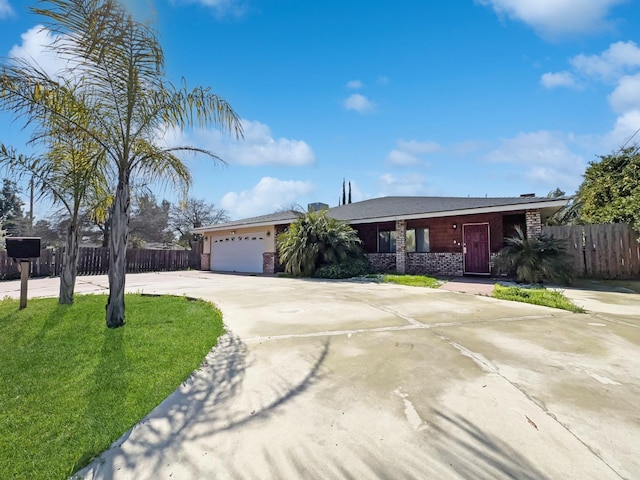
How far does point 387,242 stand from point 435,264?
2.38 m

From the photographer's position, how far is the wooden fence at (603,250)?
379 inches

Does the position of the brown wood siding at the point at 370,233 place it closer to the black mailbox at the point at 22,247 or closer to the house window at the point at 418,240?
the house window at the point at 418,240

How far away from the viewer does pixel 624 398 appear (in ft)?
8.18

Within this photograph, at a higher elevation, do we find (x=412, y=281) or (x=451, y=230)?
(x=451, y=230)

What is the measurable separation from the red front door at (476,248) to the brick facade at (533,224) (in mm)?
1866

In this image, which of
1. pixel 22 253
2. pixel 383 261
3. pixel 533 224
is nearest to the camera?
pixel 22 253

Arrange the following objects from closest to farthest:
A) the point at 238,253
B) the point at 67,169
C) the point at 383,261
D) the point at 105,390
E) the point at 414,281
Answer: the point at 105,390
the point at 67,169
the point at 414,281
the point at 383,261
the point at 238,253

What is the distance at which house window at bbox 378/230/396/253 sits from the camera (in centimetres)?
1409

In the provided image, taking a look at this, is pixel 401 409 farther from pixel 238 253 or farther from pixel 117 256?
pixel 238 253

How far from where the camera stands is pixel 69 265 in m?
6.53

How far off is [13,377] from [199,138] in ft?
13.8

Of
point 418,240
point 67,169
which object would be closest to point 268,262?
point 418,240

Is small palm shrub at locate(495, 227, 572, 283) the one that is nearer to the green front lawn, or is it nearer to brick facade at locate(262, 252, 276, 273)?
the green front lawn

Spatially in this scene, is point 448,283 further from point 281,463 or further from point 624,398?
point 281,463
